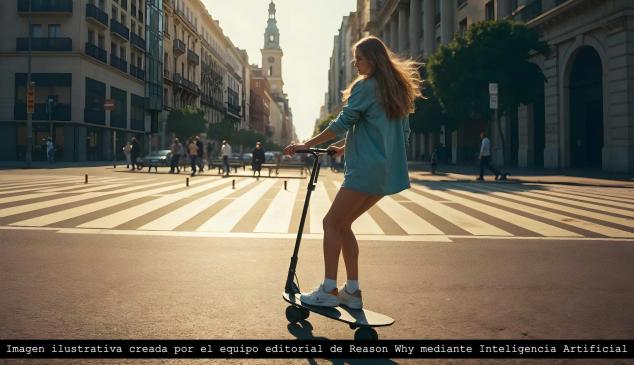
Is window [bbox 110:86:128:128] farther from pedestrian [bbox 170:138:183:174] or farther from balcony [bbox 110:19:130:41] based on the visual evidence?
pedestrian [bbox 170:138:183:174]

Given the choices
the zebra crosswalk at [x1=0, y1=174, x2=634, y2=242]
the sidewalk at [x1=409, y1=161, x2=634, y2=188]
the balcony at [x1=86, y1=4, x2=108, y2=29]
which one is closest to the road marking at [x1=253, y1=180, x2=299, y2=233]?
the zebra crosswalk at [x1=0, y1=174, x2=634, y2=242]

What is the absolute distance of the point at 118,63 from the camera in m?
46.9

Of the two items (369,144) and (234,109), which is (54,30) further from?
(234,109)

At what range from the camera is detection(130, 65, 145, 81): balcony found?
50.5 metres

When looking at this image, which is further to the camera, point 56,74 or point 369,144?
point 56,74

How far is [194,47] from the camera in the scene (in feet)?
238

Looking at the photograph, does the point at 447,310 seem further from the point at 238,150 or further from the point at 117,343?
the point at 238,150

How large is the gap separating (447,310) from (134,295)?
2398 millimetres

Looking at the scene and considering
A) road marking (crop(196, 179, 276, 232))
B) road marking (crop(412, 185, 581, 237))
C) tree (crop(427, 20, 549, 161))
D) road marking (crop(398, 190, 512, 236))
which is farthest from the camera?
tree (crop(427, 20, 549, 161))

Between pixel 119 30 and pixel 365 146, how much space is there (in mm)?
48075

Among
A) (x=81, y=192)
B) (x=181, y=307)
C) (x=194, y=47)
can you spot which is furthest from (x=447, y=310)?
(x=194, y=47)

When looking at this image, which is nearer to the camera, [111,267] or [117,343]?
[117,343]

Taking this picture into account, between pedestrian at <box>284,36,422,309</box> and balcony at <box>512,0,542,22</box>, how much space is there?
30.4m

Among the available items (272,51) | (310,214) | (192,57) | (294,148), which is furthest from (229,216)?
(272,51)
